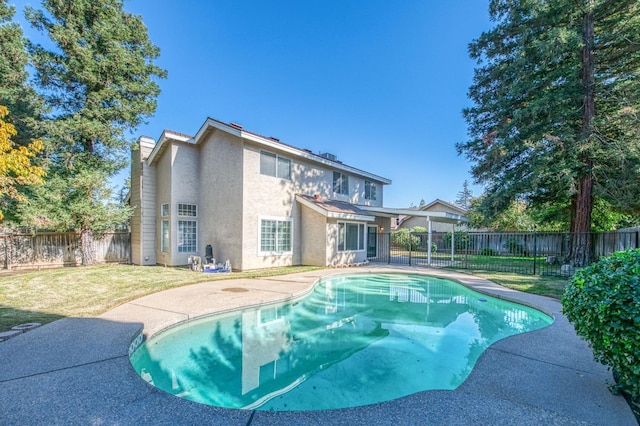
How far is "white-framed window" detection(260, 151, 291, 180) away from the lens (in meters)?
13.7

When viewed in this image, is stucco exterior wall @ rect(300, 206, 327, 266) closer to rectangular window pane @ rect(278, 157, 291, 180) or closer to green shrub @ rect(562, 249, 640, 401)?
rectangular window pane @ rect(278, 157, 291, 180)

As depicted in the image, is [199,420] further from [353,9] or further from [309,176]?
[353,9]

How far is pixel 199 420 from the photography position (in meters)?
2.77

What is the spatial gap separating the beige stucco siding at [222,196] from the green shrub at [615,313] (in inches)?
453

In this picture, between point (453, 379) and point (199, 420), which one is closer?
point (199, 420)

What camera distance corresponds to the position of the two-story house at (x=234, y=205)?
42.9 ft

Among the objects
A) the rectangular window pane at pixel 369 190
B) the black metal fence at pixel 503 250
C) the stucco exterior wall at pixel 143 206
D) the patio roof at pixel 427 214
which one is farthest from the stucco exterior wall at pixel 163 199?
the rectangular window pane at pixel 369 190

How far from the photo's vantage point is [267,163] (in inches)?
545

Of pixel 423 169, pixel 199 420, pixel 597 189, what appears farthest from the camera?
pixel 423 169

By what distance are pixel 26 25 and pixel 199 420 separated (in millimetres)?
19582

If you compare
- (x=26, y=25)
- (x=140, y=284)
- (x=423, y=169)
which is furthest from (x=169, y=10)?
(x=423, y=169)

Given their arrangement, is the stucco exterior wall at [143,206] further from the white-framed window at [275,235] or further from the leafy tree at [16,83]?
the white-framed window at [275,235]

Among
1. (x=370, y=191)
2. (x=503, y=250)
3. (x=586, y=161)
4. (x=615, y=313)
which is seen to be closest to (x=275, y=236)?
(x=370, y=191)

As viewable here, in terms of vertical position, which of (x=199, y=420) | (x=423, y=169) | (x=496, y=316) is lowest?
(x=496, y=316)
